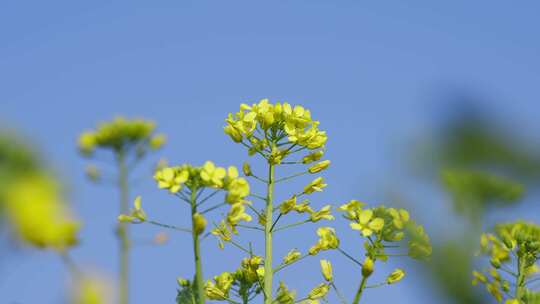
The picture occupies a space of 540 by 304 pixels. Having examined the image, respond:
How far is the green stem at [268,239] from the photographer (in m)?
2.03

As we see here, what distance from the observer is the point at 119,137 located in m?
4.50

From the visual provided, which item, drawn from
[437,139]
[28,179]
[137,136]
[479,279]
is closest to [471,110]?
[437,139]

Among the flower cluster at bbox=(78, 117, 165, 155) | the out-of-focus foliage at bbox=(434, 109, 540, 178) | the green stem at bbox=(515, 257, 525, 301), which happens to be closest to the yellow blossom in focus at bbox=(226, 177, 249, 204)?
the green stem at bbox=(515, 257, 525, 301)

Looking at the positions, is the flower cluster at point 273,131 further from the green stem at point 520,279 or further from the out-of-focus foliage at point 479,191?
the out-of-focus foliage at point 479,191

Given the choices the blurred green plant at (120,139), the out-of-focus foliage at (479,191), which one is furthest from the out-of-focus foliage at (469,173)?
the blurred green plant at (120,139)

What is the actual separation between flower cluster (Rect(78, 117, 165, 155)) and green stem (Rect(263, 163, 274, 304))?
7.67 feet

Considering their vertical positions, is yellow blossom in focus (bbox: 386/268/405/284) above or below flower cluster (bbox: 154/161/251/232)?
below

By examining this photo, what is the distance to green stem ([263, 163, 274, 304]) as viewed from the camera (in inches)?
80.0

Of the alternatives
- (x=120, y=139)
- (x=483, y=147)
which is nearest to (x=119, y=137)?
(x=120, y=139)

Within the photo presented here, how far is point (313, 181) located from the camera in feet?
7.49

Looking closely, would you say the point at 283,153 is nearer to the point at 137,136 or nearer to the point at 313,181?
the point at 313,181

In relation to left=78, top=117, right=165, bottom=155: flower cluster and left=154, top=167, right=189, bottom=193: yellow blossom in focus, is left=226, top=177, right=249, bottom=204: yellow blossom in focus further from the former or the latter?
left=78, top=117, right=165, bottom=155: flower cluster

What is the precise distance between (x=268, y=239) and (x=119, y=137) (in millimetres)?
2503

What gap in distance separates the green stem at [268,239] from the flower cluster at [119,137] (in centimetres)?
234
